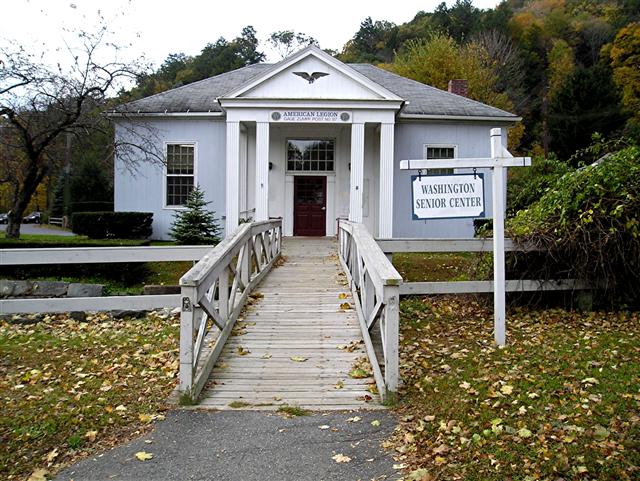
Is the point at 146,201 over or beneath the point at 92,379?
over

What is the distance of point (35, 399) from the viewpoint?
19.0 ft

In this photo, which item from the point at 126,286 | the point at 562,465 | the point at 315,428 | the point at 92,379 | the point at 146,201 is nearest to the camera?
the point at 562,465

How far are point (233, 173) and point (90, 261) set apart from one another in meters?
9.11

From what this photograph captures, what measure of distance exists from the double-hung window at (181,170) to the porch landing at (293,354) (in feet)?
33.0

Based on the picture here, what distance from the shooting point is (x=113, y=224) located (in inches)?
735

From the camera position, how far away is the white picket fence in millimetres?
7145

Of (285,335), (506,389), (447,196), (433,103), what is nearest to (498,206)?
(447,196)

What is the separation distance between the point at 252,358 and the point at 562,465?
3743 millimetres

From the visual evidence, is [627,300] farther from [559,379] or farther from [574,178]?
[559,379]

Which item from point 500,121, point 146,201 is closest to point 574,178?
point 500,121

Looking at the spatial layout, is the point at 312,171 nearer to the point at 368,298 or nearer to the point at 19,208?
the point at 19,208

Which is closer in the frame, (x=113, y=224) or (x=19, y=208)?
(x=19, y=208)

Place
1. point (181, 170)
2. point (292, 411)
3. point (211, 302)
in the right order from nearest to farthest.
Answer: point (292, 411) → point (211, 302) → point (181, 170)

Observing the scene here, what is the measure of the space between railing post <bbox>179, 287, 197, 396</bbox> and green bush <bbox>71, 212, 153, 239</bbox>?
13998mm
